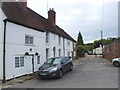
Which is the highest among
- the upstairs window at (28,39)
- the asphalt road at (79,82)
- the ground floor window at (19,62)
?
the upstairs window at (28,39)

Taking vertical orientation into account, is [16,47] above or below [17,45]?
below

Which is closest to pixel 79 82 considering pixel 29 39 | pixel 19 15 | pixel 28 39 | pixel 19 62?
pixel 19 62

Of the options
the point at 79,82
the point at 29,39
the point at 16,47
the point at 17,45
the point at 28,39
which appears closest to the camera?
the point at 79,82

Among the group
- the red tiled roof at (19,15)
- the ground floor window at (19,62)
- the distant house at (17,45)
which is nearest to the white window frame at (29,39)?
the distant house at (17,45)

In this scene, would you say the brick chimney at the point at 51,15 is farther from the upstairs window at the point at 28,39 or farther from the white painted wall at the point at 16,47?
the upstairs window at the point at 28,39

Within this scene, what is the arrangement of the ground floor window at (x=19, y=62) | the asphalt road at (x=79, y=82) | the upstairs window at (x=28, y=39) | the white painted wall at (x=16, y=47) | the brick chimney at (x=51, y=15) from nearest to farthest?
the asphalt road at (x=79, y=82), the white painted wall at (x=16, y=47), the ground floor window at (x=19, y=62), the upstairs window at (x=28, y=39), the brick chimney at (x=51, y=15)

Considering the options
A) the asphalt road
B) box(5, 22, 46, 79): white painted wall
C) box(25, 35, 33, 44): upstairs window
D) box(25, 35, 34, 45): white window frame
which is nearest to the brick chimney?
box(5, 22, 46, 79): white painted wall

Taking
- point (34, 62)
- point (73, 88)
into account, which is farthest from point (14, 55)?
point (73, 88)

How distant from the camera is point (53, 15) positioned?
2959 cm

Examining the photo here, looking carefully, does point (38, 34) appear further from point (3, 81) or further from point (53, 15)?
point (53, 15)

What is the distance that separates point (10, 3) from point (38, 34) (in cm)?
431

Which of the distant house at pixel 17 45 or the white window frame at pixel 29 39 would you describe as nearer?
the distant house at pixel 17 45

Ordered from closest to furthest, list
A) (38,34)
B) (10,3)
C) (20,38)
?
1. (20,38)
2. (10,3)
3. (38,34)

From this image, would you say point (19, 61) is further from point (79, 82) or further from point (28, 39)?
point (79, 82)
